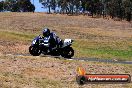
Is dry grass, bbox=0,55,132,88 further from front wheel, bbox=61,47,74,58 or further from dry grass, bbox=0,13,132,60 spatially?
dry grass, bbox=0,13,132,60

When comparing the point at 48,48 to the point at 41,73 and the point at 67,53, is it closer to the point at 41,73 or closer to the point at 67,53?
the point at 67,53

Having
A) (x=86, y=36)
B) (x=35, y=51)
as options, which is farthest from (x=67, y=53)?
(x=86, y=36)

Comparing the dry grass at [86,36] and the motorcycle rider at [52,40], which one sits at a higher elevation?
the motorcycle rider at [52,40]

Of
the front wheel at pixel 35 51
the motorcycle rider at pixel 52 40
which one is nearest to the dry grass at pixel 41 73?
the front wheel at pixel 35 51

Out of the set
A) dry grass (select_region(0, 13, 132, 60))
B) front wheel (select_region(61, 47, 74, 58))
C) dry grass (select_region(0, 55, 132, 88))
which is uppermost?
dry grass (select_region(0, 55, 132, 88))

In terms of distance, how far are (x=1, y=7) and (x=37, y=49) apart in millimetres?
137024

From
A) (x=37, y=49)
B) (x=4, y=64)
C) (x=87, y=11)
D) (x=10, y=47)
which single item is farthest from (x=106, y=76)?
(x=87, y=11)

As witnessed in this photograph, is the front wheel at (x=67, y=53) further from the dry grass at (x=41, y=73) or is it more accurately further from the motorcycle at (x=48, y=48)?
the dry grass at (x=41, y=73)

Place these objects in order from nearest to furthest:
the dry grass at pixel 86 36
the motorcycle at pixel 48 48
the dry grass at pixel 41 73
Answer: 1. the dry grass at pixel 41 73
2. the motorcycle at pixel 48 48
3. the dry grass at pixel 86 36

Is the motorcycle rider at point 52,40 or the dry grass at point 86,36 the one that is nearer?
the motorcycle rider at point 52,40

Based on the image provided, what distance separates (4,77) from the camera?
1450 centimetres

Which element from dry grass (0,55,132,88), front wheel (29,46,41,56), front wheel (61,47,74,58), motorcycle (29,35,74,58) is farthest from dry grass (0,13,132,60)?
dry grass (0,55,132,88)

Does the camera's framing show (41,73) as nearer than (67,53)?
Yes

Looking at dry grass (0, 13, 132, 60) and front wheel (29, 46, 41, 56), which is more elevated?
front wheel (29, 46, 41, 56)
